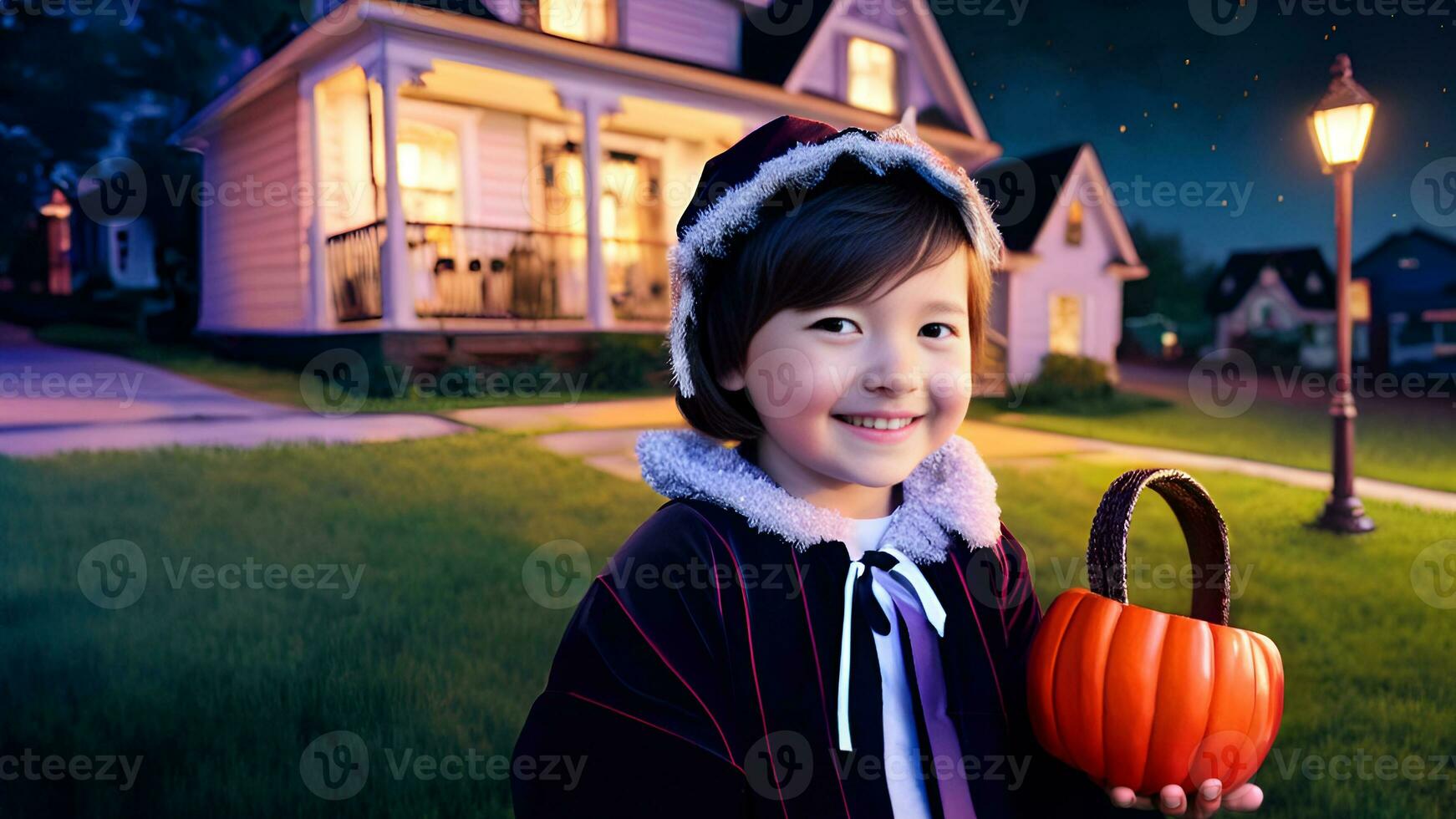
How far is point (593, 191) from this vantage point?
3.70m

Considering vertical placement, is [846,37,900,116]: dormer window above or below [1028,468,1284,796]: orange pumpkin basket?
above

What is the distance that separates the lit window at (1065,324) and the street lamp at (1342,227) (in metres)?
1.00

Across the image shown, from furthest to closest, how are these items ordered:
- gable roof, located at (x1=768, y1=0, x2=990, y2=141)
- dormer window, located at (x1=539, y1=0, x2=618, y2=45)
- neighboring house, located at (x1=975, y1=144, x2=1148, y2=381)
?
dormer window, located at (x1=539, y1=0, x2=618, y2=45), gable roof, located at (x1=768, y1=0, x2=990, y2=141), neighboring house, located at (x1=975, y1=144, x2=1148, y2=381)

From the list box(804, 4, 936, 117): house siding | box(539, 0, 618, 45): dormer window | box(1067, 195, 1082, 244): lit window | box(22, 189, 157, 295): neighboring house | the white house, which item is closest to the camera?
box(22, 189, 157, 295): neighboring house

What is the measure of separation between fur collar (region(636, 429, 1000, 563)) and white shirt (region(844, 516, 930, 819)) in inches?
2.6

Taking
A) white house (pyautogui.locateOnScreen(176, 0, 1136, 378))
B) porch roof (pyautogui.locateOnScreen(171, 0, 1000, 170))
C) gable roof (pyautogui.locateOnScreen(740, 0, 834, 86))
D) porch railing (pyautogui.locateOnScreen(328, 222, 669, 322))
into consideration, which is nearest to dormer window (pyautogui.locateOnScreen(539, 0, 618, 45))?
white house (pyautogui.locateOnScreen(176, 0, 1136, 378))

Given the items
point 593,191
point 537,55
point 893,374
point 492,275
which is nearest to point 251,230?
point 492,275

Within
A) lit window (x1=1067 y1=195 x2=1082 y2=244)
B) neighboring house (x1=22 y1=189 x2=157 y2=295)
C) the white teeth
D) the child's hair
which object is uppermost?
lit window (x1=1067 y1=195 x2=1082 y2=244)

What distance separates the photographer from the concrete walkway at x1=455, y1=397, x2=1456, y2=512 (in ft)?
8.46

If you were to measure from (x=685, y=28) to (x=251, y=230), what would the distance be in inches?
119

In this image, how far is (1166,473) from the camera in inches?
36.8

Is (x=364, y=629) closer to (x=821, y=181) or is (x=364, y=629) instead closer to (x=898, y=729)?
(x=898, y=729)

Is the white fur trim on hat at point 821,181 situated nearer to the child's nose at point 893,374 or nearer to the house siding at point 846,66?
the child's nose at point 893,374

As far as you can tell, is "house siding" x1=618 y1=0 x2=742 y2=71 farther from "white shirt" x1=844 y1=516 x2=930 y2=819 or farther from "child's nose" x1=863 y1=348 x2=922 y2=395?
"white shirt" x1=844 y1=516 x2=930 y2=819
